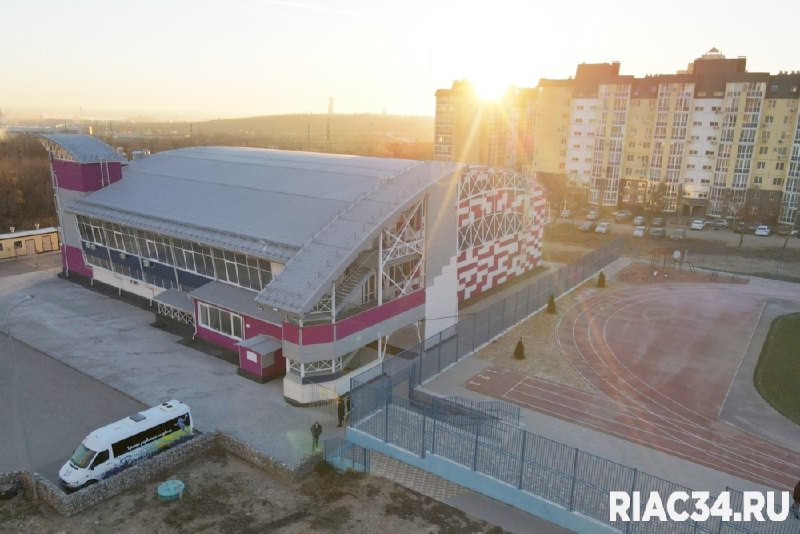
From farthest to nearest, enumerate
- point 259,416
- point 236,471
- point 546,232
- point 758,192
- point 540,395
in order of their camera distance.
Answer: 1. point 758,192
2. point 546,232
3. point 540,395
4. point 259,416
5. point 236,471

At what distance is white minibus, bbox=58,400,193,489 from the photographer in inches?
797

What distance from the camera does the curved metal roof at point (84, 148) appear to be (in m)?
43.0

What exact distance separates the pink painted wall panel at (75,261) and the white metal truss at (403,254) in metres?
27.1

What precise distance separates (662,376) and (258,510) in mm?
22074

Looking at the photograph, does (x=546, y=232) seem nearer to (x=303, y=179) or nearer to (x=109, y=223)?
(x=303, y=179)

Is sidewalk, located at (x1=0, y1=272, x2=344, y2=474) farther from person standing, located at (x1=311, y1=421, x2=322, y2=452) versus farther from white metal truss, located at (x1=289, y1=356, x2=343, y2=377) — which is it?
white metal truss, located at (x1=289, y1=356, x2=343, y2=377)

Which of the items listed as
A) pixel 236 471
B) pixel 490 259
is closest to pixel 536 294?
pixel 490 259

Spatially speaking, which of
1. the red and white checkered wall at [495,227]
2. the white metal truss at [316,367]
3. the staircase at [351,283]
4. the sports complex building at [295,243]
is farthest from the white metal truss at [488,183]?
the white metal truss at [316,367]

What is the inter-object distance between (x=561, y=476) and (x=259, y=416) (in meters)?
13.9

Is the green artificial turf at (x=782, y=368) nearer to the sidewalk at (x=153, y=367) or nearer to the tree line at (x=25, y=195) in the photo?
the sidewalk at (x=153, y=367)

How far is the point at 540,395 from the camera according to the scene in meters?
27.9

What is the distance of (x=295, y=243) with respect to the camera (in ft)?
98.4

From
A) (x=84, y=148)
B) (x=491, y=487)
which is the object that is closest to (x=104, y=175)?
(x=84, y=148)

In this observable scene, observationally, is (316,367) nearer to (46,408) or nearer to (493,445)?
(493,445)
